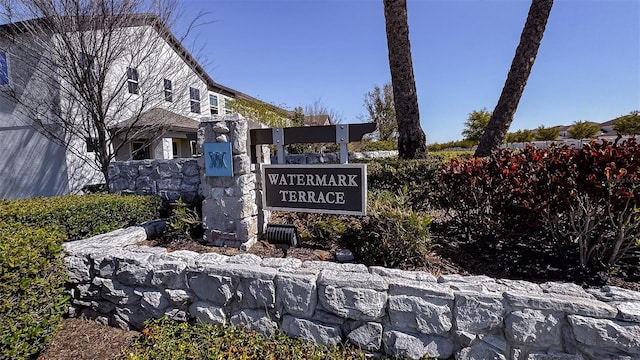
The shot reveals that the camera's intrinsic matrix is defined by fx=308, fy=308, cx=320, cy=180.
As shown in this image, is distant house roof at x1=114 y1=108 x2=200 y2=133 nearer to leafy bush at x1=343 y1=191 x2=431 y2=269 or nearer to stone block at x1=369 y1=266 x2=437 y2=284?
leafy bush at x1=343 y1=191 x2=431 y2=269

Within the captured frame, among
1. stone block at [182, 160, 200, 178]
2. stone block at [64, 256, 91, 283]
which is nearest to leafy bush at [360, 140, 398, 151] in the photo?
stone block at [182, 160, 200, 178]

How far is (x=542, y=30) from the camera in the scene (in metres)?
6.17

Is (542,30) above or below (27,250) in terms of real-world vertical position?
above

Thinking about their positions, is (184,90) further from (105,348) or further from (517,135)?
(517,135)

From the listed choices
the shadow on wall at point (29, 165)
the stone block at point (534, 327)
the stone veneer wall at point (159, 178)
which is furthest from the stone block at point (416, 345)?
the shadow on wall at point (29, 165)

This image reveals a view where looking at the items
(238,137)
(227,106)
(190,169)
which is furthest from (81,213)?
(227,106)

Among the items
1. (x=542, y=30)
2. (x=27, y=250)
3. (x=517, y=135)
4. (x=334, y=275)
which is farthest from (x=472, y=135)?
(x=27, y=250)

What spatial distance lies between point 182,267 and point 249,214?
120 centimetres

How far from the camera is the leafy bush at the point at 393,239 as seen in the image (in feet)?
9.94

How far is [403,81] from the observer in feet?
22.1

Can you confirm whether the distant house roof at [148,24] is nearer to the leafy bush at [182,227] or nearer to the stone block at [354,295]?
the leafy bush at [182,227]

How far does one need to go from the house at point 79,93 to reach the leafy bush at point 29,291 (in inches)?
93.1

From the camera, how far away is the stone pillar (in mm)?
3803

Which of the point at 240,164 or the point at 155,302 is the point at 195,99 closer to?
the point at 240,164
